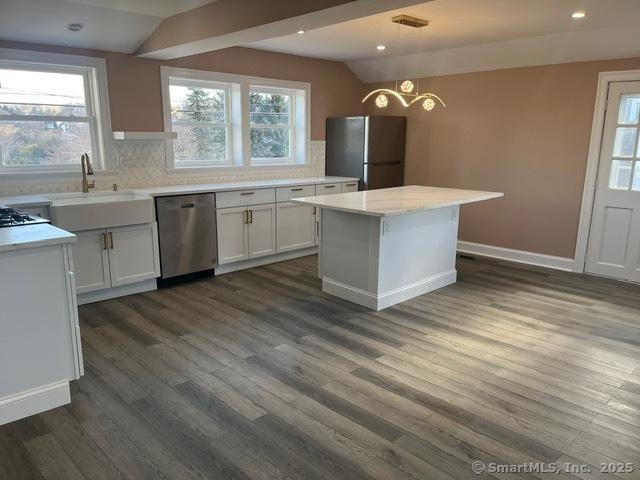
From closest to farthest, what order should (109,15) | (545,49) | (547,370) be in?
(547,370)
(109,15)
(545,49)

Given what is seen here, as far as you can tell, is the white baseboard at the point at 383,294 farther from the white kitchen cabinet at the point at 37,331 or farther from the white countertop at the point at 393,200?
the white kitchen cabinet at the point at 37,331

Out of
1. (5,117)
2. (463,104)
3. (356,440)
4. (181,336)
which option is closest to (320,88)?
(463,104)

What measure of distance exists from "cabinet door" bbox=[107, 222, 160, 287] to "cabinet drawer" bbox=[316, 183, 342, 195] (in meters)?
2.05

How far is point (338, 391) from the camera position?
8.73 feet

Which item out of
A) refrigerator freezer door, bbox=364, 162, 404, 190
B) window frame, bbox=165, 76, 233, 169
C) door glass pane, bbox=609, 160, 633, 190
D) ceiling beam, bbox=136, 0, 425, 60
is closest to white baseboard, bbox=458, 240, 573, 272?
door glass pane, bbox=609, 160, 633, 190

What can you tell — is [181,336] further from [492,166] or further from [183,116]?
[492,166]

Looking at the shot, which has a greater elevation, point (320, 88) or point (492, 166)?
point (320, 88)

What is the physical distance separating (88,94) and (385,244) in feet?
10.1

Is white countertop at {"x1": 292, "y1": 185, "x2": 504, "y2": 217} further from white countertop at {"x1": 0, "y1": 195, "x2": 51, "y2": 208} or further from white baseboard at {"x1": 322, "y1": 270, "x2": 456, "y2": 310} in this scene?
white countertop at {"x1": 0, "y1": 195, "x2": 51, "y2": 208}

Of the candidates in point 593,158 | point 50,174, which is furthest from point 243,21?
point 593,158

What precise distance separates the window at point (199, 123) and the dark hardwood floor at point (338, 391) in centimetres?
178

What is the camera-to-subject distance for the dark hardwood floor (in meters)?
2.11

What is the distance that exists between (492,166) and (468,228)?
831 millimetres

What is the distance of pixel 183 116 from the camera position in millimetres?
5098
